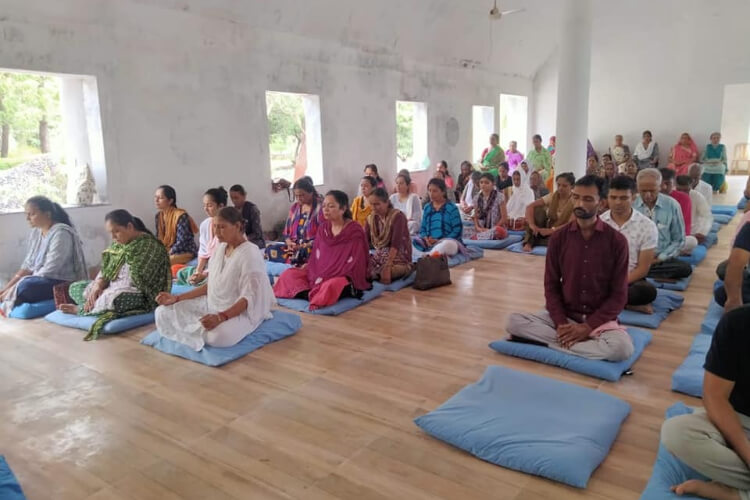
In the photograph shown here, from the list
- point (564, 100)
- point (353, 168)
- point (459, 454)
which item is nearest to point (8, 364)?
point (459, 454)

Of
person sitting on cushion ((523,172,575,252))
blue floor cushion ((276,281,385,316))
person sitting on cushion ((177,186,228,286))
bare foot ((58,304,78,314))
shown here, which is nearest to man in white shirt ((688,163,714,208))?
person sitting on cushion ((523,172,575,252))

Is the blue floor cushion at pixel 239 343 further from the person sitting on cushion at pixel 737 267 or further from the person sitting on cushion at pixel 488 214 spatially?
the person sitting on cushion at pixel 488 214

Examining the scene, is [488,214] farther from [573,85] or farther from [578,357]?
[578,357]

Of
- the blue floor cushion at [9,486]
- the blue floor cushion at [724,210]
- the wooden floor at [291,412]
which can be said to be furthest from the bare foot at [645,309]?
the blue floor cushion at [724,210]

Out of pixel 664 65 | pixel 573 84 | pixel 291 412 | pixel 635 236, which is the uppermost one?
pixel 664 65

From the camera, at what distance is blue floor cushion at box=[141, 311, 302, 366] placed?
347 centimetres

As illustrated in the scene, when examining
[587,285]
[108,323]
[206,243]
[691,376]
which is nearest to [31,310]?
[108,323]

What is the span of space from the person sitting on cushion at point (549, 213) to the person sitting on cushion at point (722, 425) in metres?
4.36

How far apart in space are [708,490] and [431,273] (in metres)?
3.24

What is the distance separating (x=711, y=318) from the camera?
12.5ft

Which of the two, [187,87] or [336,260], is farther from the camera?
[187,87]

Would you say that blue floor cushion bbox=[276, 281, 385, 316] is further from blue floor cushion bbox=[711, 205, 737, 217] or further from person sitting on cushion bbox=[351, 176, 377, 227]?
blue floor cushion bbox=[711, 205, 737, 217]

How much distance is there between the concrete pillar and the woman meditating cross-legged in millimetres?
5635

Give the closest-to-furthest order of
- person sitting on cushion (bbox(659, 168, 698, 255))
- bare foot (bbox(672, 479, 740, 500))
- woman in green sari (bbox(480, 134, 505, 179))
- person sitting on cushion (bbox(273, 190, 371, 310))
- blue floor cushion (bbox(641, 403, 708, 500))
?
bare foot (bbox(672, 479, 740, 500)), blue floor cushion (bbox(641, 403, 708, 500)), person sitting on cushion (bbox(273, 190, 371, 310)), person sitting on cushion (bbox(659, 168, 698, 255)), woman in green sari (bbox(480, 134, 505, 179))
